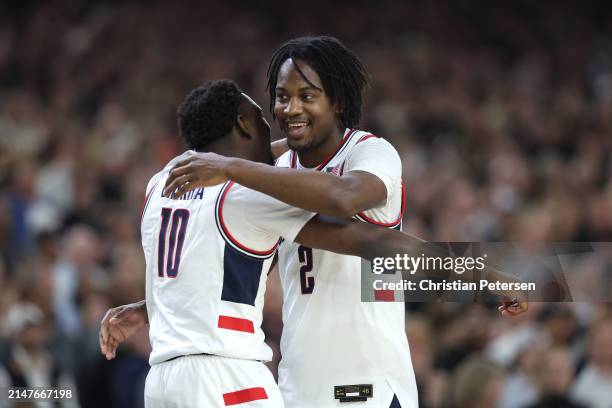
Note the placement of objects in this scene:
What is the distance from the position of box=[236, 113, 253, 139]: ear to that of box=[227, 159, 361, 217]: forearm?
310 mm

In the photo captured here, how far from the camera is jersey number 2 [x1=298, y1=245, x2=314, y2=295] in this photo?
4.10 m

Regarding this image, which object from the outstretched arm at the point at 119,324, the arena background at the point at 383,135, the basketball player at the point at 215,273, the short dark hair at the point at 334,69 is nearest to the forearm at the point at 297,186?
the basketball player at the point at 215,273

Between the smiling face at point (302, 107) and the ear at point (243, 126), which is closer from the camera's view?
the ear at point (243, 126)

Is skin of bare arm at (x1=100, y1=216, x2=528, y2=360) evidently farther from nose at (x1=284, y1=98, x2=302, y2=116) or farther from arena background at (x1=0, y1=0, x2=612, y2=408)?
arena background at (x1=0, y1=0, x2=612, y2=408)

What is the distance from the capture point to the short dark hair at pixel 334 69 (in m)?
4.10

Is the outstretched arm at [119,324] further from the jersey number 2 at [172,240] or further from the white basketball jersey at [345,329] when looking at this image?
the white basketball jersey at [345,329]

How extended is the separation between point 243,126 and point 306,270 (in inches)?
27.4

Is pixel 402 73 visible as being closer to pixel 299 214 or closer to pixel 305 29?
pixel 305 29

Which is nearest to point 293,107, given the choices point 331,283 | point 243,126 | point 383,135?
point 243,126

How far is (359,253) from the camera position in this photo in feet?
12.5

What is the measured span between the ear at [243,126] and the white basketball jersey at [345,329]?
0.41 m

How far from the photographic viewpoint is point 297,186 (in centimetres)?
360

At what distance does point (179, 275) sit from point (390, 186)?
92 cm

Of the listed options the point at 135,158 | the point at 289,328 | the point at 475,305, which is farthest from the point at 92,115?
the point at 289,328
